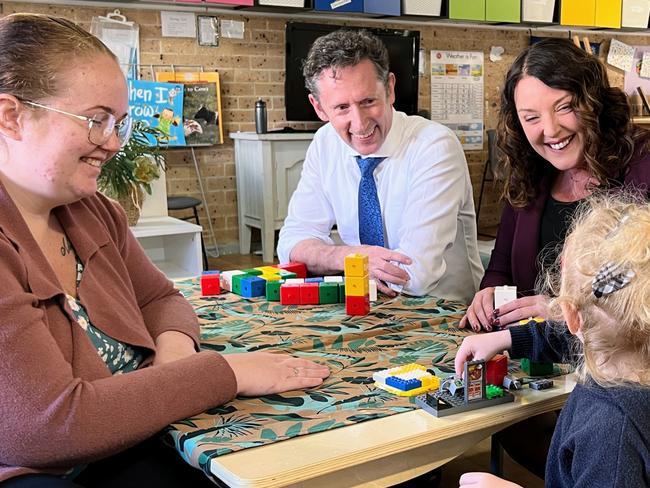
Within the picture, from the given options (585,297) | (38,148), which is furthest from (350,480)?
(38,148)

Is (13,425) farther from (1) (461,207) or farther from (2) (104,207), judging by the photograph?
(1) (461,207)

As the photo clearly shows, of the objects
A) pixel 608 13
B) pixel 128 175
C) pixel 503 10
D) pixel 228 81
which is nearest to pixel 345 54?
pixel 128 175

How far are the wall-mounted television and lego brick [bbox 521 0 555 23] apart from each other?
3.63 feet

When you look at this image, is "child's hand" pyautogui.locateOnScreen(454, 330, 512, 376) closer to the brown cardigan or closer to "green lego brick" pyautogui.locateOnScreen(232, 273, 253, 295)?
the brown cardigan

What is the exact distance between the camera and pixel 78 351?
117 cm

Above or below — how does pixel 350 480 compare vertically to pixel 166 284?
below

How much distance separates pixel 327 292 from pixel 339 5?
13.8 ft

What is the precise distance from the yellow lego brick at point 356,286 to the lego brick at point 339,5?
4.19 meters

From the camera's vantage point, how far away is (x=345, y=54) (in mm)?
2137

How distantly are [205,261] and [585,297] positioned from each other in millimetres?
4254

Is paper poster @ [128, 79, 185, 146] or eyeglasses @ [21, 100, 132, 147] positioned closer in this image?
eyeglasses @ [21, 100, 132, 147]

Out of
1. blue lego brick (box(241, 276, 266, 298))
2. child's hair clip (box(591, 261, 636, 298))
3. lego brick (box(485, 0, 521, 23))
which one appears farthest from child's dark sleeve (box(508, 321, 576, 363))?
lego brick (box(485, 0, 521, 23))

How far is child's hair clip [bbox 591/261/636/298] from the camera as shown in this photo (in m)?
0.97

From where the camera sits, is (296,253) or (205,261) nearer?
(296,253)
